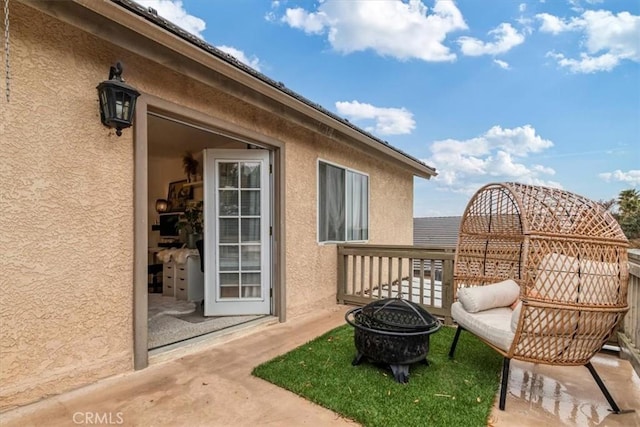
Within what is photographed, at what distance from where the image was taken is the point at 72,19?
7.67 feet

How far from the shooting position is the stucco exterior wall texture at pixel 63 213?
2.20 metres

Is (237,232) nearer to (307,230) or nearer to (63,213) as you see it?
(307,230)

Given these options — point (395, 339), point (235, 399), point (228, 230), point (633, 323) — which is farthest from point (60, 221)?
point (633, 323)

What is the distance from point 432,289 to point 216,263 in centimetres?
299

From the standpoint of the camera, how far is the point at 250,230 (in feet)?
14.4

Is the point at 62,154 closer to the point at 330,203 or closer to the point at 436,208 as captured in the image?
the point at 330,203

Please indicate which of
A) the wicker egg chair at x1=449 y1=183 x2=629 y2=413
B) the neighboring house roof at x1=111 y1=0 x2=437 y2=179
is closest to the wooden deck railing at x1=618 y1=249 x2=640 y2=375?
the wicker egg chair at x1=449 y1=183 x2=629 y2=413

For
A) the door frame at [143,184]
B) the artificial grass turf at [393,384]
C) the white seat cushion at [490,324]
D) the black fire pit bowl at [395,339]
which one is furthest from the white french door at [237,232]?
the white seat cushion at [490,324]

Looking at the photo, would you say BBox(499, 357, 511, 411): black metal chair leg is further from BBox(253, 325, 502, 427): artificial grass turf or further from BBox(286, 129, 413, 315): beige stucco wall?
BBox(286, 129, 413, 315): beige stucco wall

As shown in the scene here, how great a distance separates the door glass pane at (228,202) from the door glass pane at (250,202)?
9cm

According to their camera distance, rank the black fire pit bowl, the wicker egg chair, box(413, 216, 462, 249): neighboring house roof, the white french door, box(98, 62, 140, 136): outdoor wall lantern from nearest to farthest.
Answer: the wicker egg chair, box(98, 62, 140, 136): outdoor wall lantern, the black fire pit bowl, the white french door, box(413, 216, 462, 249): neighboring house roof

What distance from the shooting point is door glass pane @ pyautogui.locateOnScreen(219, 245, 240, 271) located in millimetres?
4305

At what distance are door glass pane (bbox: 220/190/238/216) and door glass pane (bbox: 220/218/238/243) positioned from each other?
94 mm

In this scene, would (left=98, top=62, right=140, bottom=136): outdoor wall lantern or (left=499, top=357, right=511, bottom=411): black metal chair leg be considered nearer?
(left=499, top=357, right=511, bottom=411): black metal chair leg
